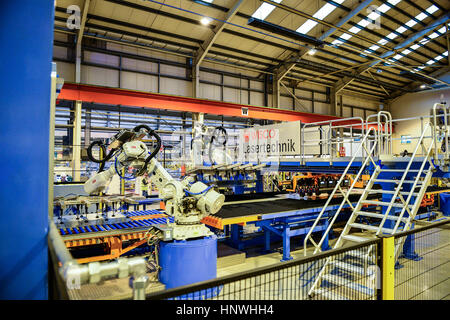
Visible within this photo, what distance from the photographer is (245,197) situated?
880 cm

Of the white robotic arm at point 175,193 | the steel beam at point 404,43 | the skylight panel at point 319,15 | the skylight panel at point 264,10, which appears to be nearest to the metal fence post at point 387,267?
the white robotic arm at point 175,193

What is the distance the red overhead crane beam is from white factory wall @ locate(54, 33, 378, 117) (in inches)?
114

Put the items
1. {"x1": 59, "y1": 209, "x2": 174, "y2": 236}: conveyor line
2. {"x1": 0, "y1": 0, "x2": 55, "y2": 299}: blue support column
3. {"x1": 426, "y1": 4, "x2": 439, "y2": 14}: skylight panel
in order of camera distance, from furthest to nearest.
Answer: {"x1": 426, "y1": 4, "x2": 439, "y2": 14}: skylight panel → {"x1": 59, "y1": 209, "x2": 174, "y2": 236}: conveyor line → {"x1": 0, "y1": 0, "x2": 55, "y2": 299}: blue support column

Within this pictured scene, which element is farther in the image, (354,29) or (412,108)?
(412,108)

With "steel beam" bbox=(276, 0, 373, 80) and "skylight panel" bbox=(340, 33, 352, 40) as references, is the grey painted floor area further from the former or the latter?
"skylight panel" bbox=(340, 33, 352, 40)

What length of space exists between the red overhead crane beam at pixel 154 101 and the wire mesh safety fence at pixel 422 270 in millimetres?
10238

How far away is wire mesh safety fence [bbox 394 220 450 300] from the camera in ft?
15.4

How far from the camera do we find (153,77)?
15938 mm

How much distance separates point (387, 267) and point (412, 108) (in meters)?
28.8

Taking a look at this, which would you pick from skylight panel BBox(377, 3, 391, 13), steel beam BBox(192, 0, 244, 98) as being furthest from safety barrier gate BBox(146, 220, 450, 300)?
skylight panel BBox(377, 3, 391, 13)

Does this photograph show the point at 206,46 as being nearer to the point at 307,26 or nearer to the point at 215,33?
the point at 215,33

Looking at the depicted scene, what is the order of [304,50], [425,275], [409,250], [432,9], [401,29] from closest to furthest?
[425,275]
[409,250]
[432,9]
[304,50]
[401,29]

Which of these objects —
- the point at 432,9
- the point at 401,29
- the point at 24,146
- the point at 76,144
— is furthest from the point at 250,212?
the point at 432,9
